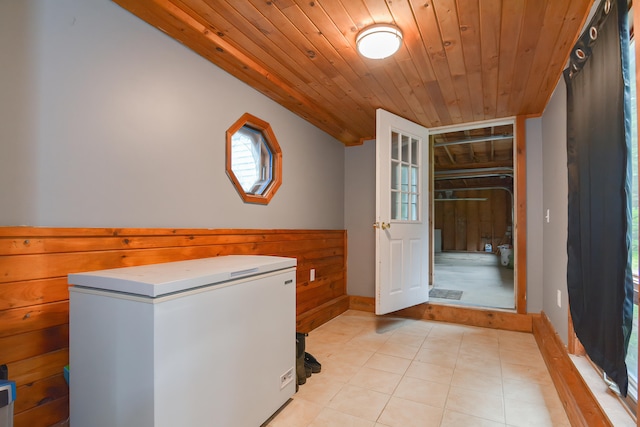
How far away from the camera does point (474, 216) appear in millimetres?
10203

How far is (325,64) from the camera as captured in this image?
212cm

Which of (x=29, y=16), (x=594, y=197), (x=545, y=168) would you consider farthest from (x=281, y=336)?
(x=545, y=168)

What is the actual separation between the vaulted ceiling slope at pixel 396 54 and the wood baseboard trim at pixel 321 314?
1922mm

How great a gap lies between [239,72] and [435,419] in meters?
2.42

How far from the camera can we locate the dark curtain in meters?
1.09

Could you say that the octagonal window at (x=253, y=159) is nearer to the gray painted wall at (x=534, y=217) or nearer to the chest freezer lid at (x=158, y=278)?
the chest freezer lid at (x=158, y=278)

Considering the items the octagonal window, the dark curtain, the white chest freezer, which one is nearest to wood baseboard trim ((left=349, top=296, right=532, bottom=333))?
the dark curtain

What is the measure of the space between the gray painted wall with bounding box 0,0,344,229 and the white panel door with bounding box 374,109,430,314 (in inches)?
51.4

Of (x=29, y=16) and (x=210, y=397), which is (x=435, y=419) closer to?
(x=210, y=397)

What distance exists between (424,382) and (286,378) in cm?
94

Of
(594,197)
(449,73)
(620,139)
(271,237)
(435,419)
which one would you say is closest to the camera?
(620,139)

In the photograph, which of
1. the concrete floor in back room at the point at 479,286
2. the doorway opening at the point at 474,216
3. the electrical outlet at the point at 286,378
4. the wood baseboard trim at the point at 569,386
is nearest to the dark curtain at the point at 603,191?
the wood baseboard trim at the point at 569,386

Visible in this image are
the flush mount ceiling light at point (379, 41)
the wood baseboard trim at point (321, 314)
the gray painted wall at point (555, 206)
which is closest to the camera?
the flush mount ceiling light at point (379, 41)

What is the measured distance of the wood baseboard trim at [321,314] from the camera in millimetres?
2775
